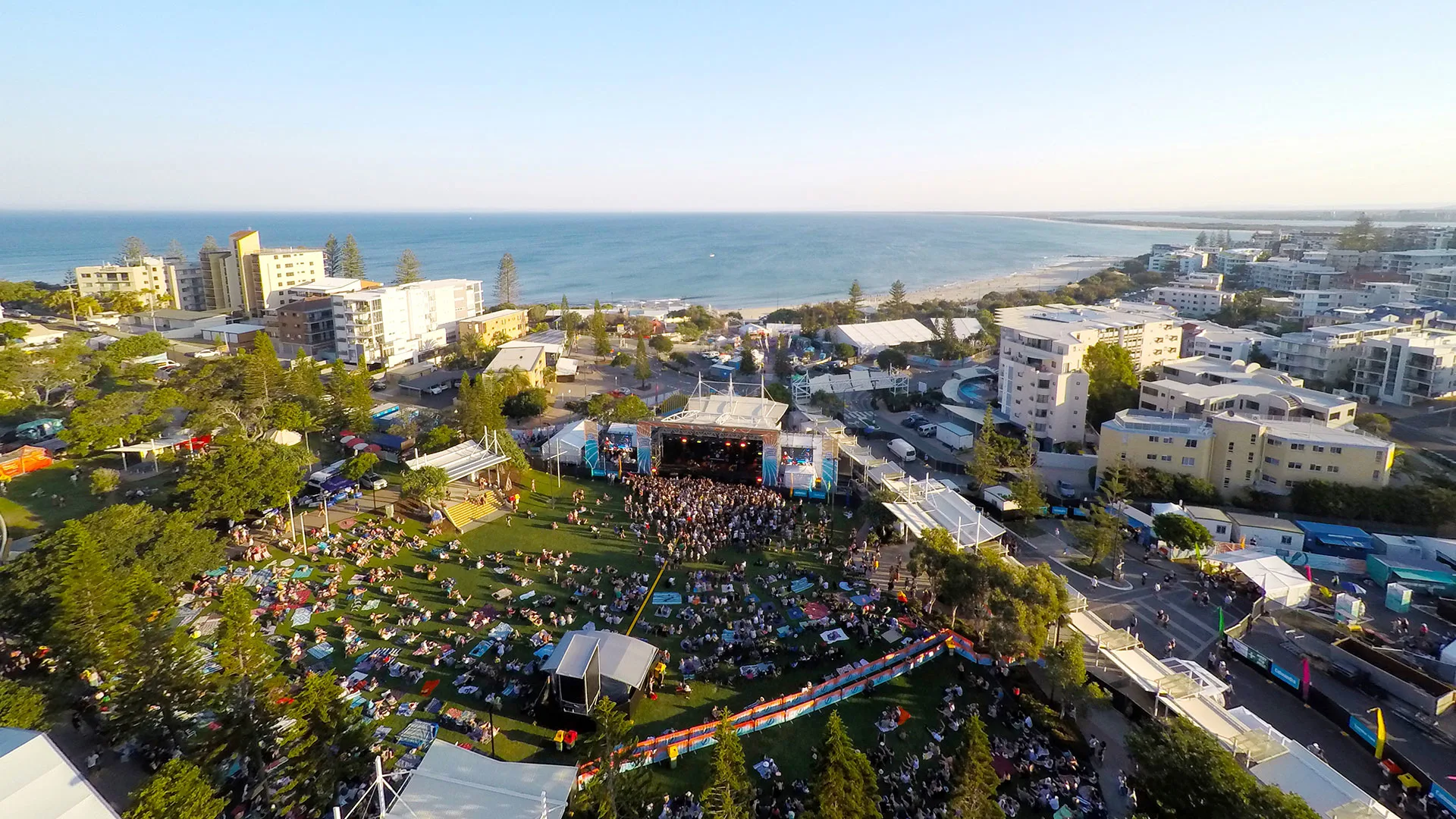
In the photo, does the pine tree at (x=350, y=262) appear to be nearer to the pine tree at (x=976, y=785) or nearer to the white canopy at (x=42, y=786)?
the white canopy at (x=42, y=786)

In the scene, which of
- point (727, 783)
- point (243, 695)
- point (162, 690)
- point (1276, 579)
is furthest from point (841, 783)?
point (1276, 579)

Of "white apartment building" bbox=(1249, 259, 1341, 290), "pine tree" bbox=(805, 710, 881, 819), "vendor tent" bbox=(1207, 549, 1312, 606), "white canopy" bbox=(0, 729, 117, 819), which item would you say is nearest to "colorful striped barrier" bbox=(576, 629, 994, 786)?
"pine tree" bbox=(805, 710, 881, 819)

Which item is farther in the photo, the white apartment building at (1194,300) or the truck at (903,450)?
the white apartment building at (1194,300)

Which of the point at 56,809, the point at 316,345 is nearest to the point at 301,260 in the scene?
the point at 316,345

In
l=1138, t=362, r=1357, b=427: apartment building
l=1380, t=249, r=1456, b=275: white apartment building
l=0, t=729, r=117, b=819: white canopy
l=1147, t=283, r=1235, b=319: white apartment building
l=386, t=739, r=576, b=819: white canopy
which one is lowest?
l=386, t=739, r=576, b=819: white canopy

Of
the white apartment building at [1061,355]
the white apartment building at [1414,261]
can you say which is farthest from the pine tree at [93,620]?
the white apartment building at [1414,261]

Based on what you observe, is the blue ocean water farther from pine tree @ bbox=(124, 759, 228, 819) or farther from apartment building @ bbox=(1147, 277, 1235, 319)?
pine tree @ bbox=(124, 759, 228, 819)
